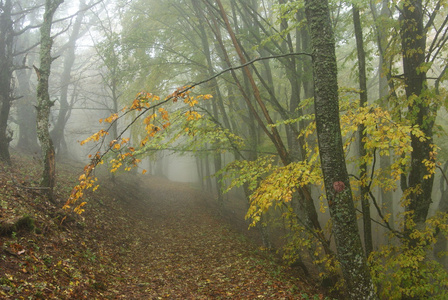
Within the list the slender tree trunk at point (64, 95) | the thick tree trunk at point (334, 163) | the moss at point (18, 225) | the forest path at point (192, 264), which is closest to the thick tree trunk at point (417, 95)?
the thick tree trunk at point (334, 163)

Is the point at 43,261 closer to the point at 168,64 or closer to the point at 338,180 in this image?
the point at 338,180

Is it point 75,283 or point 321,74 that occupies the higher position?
point 321,74

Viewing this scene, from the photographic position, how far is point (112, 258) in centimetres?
727

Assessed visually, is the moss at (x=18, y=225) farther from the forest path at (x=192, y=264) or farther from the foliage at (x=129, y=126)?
the forest path at (x=192, y=264)

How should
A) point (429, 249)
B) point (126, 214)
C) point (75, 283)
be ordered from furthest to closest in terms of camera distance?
point (126, 214)
point (429, 249)
point (75, 283)

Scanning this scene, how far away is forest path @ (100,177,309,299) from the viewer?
19.9 feet

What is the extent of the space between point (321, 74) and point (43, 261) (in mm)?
5489

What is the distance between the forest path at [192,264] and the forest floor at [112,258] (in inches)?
0.9

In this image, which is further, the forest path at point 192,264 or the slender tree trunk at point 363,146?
the slender tree trunk at point 363,146

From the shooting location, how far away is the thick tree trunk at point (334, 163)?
4.02 meters

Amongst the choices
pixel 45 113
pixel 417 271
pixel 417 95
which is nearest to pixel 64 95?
pixel 45 113

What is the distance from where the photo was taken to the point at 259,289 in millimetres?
6195

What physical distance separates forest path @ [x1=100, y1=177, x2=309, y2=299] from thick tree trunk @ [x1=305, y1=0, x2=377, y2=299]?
2.30m

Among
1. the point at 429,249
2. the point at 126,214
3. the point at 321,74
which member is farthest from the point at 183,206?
the point at 321,74
